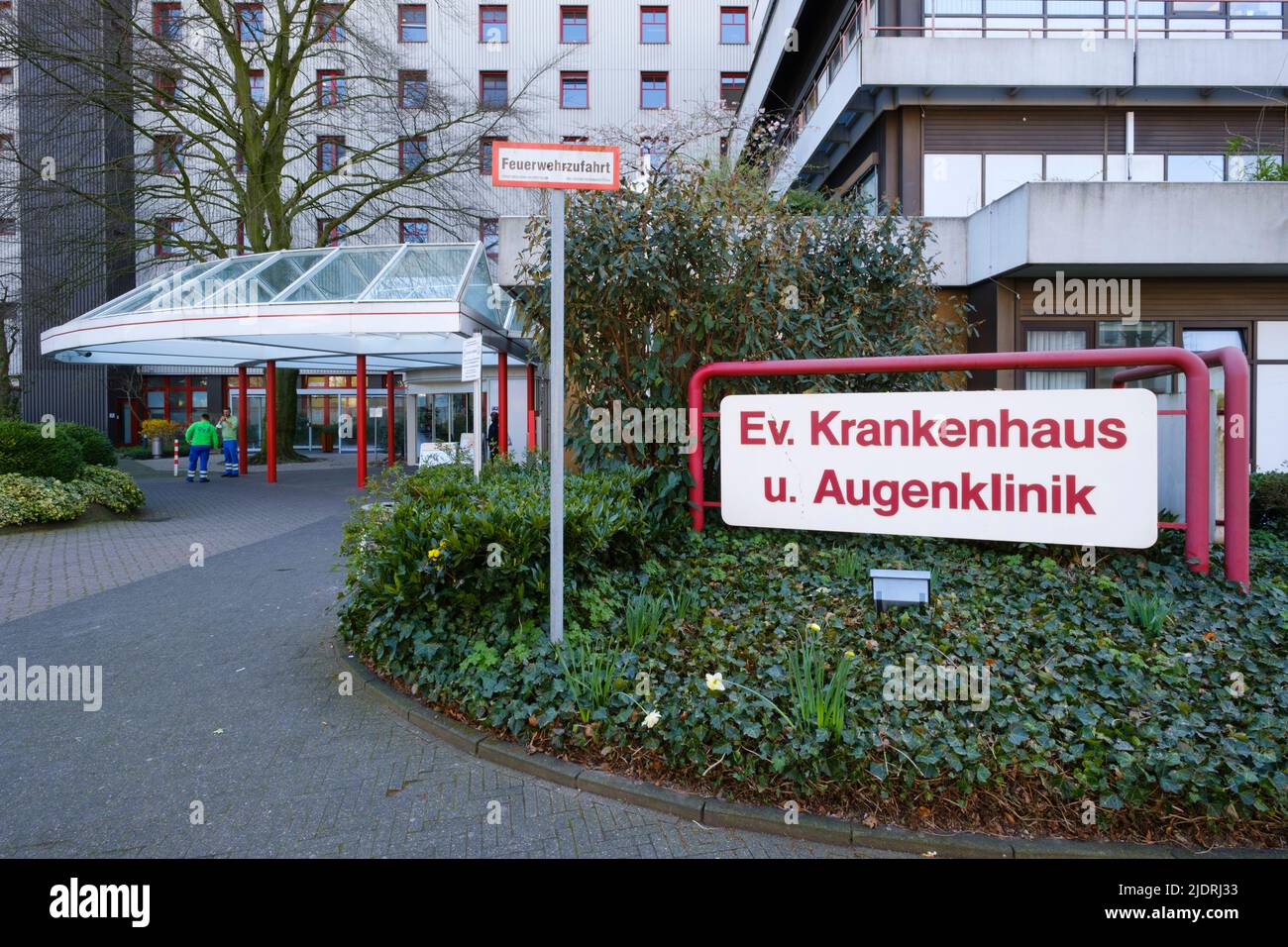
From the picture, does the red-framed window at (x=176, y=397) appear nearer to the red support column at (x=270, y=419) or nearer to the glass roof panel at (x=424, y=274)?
the red support column at (x=270, y=419)

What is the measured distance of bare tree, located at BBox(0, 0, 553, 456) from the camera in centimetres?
1998

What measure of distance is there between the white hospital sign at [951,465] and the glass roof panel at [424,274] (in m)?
9.62

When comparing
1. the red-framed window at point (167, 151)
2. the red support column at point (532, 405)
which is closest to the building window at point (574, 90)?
the red-framed window at point (167, 151)

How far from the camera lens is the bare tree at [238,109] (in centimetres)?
1998

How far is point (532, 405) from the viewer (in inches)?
809

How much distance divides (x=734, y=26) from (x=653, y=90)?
14.2 ft

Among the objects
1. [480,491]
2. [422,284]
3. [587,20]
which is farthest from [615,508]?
[587,20]

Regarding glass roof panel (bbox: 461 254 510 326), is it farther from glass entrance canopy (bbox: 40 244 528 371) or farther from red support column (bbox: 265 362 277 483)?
red support column (bbox: 265 362 277 483)

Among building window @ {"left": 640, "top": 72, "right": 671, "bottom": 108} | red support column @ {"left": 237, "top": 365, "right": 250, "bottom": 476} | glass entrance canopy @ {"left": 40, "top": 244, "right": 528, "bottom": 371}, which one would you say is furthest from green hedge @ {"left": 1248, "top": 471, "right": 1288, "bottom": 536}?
building window @ {"left": 640, "top": 72, "right": 671, "bottom": 108}

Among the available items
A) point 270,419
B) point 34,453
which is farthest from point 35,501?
point 270,419

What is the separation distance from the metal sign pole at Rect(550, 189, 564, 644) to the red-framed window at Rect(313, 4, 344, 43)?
21071 mm

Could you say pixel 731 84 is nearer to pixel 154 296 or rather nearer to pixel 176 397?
pixel 154 296
